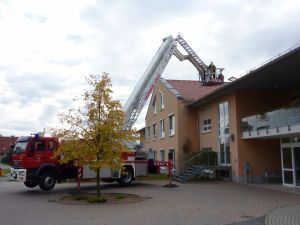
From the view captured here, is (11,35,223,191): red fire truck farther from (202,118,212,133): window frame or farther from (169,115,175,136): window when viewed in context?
(169,115,175,136): window

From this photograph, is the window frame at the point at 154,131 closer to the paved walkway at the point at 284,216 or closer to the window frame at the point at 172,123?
the window frame at the point at 172,123

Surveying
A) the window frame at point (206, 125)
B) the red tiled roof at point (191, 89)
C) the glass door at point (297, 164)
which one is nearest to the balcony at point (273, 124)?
the glass door at point (297, 164)

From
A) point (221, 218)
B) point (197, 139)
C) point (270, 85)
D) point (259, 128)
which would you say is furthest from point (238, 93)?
point (221, 218)

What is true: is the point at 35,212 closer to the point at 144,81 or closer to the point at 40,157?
the point at 40,157

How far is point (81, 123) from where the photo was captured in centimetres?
1587

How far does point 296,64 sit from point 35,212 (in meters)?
12.2

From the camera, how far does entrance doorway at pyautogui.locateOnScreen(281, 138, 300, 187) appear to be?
19688mm

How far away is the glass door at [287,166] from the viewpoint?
20.2 metres

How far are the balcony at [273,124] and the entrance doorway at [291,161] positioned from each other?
0.89 meters

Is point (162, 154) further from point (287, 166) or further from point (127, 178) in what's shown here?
point (287, 166)

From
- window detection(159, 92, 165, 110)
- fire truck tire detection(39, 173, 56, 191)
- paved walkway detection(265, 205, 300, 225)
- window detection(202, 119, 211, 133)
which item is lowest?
paved walkway detection(265, 205, 300, 225)

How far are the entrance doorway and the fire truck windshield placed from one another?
12.6 m

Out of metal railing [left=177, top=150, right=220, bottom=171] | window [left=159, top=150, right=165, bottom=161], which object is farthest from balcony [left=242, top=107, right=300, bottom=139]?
window [left=159, top=150, right=165, bottom=161]

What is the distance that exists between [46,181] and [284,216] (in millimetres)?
11329
